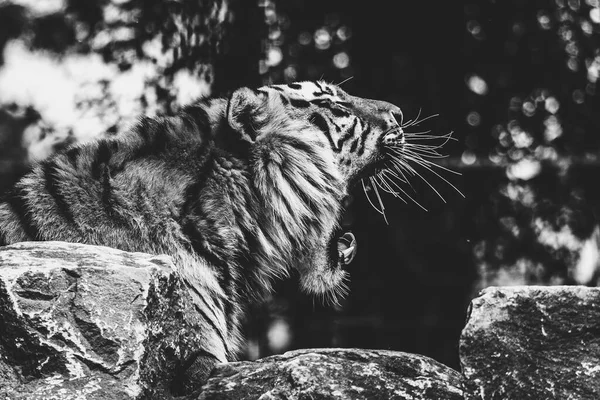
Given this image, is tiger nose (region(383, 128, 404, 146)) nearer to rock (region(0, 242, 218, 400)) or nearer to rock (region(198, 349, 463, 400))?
rock (region(198, 349, 463, 400))

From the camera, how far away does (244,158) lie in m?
1.90

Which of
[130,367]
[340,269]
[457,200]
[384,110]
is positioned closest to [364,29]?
[457,200]

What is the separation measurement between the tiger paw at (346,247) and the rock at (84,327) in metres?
0.87

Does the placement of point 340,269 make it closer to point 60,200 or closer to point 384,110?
point 384,110

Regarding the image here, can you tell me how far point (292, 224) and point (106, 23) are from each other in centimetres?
145

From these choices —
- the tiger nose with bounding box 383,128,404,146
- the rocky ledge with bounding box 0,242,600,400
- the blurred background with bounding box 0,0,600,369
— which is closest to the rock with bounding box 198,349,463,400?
the rocky ledge with bounding box 0,242,600,400

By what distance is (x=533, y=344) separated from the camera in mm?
1265

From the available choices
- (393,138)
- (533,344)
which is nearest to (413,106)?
(393,138)

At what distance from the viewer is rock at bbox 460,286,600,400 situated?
4.07ft

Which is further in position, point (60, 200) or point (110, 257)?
point (60, 200)

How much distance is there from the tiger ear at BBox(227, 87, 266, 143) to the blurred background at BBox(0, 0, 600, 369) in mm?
994

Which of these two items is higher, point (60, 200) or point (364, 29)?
point (364, 29)

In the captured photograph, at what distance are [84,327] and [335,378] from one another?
0.38 meters

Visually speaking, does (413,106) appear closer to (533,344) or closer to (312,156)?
(312,156)
